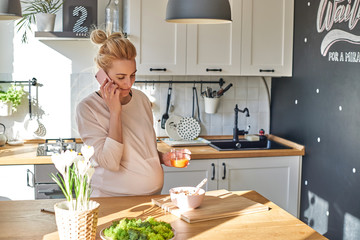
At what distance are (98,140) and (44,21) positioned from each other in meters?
1.81

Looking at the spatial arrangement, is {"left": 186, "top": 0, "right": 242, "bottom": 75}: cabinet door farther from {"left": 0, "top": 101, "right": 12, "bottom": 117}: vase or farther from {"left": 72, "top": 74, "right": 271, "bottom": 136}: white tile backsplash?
{"left": 0, "top": 101, "right": 12, "bottom": 117}: vase

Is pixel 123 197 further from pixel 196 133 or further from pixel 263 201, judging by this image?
pixel 196 133

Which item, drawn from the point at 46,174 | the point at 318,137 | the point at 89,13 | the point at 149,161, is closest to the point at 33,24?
the point at 89,13

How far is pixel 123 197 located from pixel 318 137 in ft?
6.47

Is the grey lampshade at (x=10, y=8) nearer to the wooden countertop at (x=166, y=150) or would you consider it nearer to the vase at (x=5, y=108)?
the wooden countertop at (x=166, y=150)

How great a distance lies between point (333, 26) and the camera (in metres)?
3.76

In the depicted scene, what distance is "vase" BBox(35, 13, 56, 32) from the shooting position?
3984 mm

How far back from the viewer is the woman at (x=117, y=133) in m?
2.52

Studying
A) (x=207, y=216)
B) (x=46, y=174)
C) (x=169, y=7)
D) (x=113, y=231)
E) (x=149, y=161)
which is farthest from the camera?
(x=46, y=174)

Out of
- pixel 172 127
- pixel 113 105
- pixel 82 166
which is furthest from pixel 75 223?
pixel 172 127

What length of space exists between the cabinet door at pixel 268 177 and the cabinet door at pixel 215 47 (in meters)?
0.75

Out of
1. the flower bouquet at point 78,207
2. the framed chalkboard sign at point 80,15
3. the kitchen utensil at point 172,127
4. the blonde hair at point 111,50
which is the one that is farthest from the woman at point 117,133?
the kitchen utensil at point 172,127

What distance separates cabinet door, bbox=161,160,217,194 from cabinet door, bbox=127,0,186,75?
0.75 metres

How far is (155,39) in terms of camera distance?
161 inches
